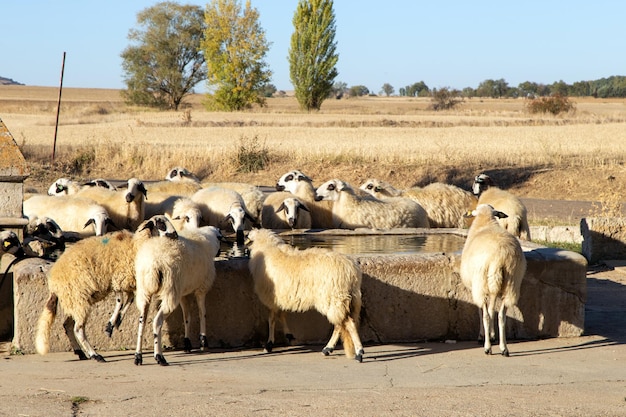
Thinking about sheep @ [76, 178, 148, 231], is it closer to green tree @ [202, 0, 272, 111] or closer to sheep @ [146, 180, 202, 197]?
sheep @ [146, 180, 202, 197]

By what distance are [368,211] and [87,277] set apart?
254 inches

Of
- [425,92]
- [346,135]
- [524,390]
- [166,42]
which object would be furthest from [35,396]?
[425,92]

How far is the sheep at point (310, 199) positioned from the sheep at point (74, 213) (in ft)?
11.4

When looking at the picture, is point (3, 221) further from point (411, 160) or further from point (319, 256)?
point (411, 160)

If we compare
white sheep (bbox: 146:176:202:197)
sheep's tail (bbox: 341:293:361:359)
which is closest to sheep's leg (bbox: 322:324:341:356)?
sheep's tail (bbox: 341:293:361:359)

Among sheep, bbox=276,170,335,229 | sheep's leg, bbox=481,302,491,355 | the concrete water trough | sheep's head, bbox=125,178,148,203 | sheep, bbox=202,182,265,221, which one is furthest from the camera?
sheep, bbox=202,182,265,221

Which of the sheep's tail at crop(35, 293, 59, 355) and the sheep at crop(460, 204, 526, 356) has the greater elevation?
the sheep at crop(460, 204, 526, 356)

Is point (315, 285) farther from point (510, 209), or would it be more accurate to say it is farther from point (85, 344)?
point (510, 209)

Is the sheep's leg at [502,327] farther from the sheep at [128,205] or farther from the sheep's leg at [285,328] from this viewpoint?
the sheep at [128,205]

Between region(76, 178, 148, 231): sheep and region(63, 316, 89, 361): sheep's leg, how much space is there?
4.38 meters

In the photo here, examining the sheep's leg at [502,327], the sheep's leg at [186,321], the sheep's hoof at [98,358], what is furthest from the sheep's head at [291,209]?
the sheep's hoof at [98,358]

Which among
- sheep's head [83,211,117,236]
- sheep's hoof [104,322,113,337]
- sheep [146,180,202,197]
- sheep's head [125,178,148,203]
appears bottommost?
sheep's hoof [104,322,113,337]

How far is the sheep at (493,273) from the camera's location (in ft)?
27.8

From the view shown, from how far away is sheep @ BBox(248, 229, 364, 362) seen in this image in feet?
27.0
